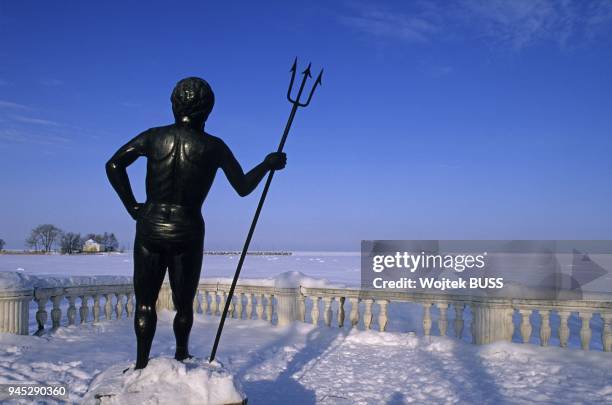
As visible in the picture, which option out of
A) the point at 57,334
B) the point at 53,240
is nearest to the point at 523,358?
the point at 57,334

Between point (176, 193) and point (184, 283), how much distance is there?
2.08ft

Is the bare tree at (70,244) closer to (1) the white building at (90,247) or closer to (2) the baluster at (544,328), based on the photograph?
(1) the white building at (90,247)

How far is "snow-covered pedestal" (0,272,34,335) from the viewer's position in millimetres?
6184

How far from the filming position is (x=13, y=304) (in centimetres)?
624

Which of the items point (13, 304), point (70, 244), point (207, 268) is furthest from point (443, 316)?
point (70, 244)

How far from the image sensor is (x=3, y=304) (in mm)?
6195

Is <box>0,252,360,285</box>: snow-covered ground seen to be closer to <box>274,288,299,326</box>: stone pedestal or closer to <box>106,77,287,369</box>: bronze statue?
<box>274,288,299,326</box>: stone pedestal

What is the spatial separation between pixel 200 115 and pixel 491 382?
4323 mm

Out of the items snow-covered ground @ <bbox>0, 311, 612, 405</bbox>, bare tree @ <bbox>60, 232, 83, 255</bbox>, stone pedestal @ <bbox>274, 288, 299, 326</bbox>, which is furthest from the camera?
bare tree @ <bbox>60, 232, 83, 255</bbox>

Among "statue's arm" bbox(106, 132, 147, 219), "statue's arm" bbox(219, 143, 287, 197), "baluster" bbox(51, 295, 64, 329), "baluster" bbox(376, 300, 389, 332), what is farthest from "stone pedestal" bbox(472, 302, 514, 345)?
"baluster" bbox(51, 295, 64, 329)

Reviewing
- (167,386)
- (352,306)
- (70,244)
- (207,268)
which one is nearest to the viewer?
(167,386)

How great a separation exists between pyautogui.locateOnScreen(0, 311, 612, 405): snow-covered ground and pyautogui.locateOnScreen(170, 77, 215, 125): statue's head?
291 centimetres

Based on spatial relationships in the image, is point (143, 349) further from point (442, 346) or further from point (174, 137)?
point (442, 346)

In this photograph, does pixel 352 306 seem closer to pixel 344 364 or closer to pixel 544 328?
pixel 344 364
